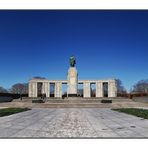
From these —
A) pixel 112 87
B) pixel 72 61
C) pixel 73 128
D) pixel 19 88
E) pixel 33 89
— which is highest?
pixel 72 61

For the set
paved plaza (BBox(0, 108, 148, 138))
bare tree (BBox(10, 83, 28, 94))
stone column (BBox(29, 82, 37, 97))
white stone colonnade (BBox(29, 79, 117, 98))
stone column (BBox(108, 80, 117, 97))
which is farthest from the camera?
bare tree (BBox(10, 83, 28, 94))

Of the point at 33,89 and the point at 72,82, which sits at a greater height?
the point at 72,82

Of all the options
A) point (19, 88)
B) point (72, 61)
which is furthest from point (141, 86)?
point (72, 61)

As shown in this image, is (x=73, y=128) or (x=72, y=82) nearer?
(x=73, y=128)

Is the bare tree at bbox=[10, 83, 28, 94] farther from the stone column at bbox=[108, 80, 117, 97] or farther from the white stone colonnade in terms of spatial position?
the stone column at bbox=[108, 80, 117, 97]

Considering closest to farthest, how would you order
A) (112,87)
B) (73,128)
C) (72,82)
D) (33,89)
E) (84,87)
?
(73,128)
(72,82)
(112,87)
(84,87)
(33,89)

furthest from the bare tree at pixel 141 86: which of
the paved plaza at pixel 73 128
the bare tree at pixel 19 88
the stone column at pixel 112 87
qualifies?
the paved plaza at pixel 73 128

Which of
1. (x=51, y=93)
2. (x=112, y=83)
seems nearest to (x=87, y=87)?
(x=112, y=83)

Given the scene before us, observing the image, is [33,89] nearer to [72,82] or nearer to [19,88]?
[72,82]

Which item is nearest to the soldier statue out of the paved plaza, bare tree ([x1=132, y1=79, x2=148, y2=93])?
the paved plaza

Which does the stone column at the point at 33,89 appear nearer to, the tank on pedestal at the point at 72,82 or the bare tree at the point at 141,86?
the tank on pedestal at the point at 72,82

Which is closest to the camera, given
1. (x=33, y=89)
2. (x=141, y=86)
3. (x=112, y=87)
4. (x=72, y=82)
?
(x=72, y=82)

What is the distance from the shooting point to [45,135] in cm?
1005
